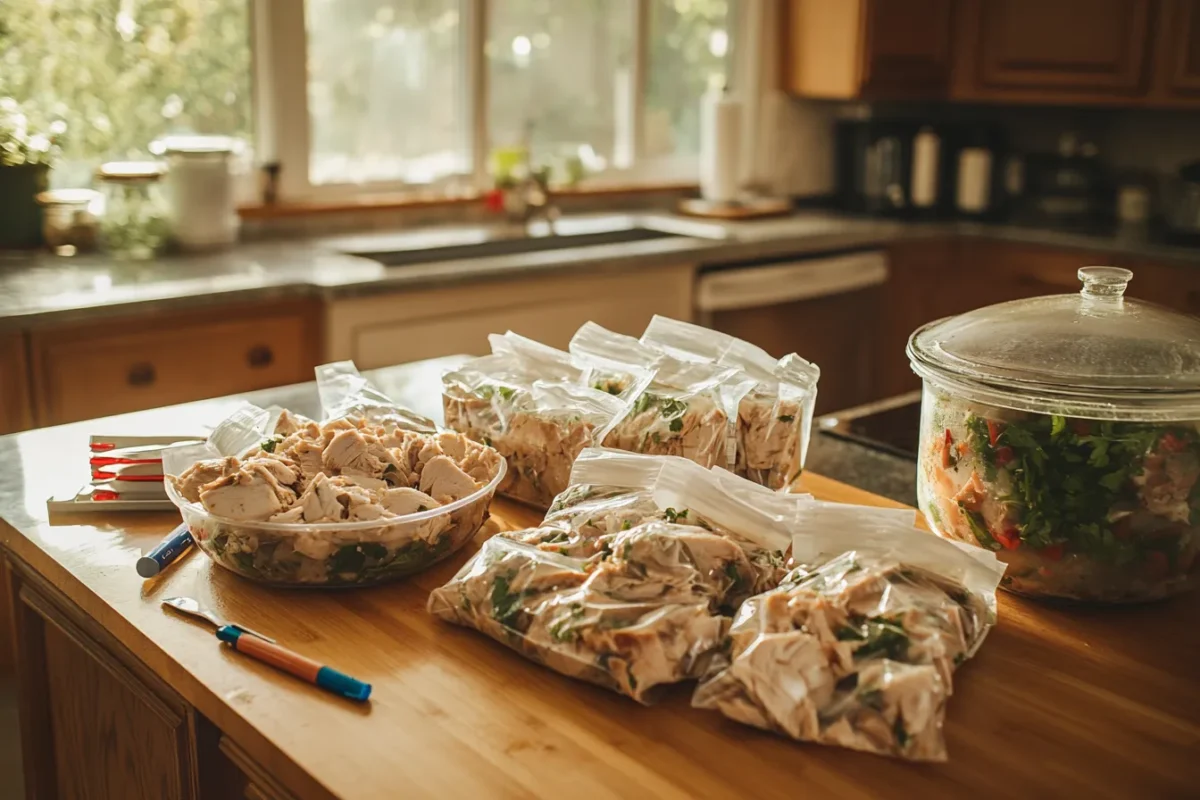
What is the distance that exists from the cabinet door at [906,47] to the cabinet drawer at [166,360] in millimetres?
2182

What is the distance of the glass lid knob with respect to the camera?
3.64 ft

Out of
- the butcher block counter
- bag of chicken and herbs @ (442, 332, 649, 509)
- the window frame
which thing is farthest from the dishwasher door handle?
the butcher block counter

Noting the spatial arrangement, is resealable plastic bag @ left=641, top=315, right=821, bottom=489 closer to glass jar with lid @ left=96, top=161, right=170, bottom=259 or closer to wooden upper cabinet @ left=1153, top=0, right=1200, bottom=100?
glass jar with lid @ left=96, top=161, right=170, bottom=259

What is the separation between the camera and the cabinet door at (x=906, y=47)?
3887mm

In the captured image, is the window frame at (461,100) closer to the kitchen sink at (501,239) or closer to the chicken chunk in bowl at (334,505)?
the kitchen sink at (501,239)

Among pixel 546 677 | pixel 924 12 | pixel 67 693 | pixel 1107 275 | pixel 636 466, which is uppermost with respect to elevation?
pixel 924 12

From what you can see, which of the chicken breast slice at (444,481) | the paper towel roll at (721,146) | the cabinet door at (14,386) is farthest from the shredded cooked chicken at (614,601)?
the paper towel roll at (721,146)

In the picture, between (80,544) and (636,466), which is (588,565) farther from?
(80,544)

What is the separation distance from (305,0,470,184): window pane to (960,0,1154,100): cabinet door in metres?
1.76

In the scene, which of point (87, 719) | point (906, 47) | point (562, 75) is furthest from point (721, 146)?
point (87, 719)

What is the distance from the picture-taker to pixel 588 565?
972 millimetres

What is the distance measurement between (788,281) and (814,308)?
0.22 m

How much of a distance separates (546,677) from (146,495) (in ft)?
1.78

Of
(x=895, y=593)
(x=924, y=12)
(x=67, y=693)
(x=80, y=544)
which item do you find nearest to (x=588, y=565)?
(x=895, y=593)
